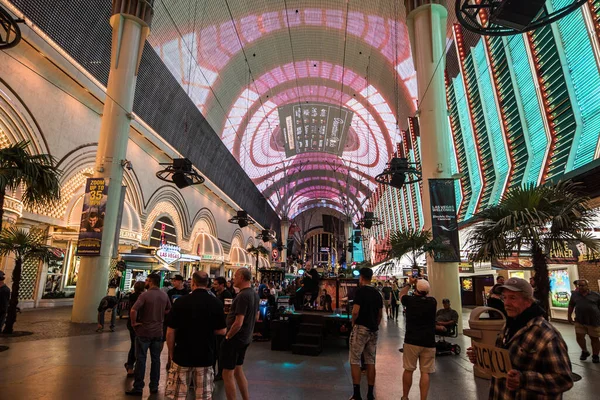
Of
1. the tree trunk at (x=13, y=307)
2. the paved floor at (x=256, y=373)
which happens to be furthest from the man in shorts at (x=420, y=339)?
the tree trunk at (x=13, y=307)

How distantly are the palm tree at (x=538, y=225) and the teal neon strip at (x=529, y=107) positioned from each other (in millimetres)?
5802

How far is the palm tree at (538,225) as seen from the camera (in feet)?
19.3

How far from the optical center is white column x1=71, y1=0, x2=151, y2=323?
11.2 meters

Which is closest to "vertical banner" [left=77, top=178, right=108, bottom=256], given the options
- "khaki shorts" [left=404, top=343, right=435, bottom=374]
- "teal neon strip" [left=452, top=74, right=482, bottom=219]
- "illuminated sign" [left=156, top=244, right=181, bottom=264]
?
"illuminated sign" [left=156, top=244, right=181, bottom=264]

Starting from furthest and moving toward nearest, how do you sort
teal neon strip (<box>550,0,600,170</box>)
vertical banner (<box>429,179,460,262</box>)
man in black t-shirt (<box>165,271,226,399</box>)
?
vertical banner (<box>429,179,460,262</box>) < teal neon strip (<box>550,0,600,170</box>) < man in black t-shirt (<box>165,271,226,399</box>)

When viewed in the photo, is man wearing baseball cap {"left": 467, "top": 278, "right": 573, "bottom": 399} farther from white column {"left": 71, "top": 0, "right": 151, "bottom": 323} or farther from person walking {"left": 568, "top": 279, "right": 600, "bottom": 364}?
white column {"left": 71, "top": 0, "right": 151, "bottom": 323}

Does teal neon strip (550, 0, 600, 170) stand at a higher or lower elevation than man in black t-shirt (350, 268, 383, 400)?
higher

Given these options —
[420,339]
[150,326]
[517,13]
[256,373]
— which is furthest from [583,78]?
[150,326]

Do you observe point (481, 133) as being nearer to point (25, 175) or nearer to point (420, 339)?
point (420, 339)

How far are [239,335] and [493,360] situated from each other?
2.64 m

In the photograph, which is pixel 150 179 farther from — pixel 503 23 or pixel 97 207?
pixel 503 23

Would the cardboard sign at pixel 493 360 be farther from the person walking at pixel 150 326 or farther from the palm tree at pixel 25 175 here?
the palm tree at pixel 25 175

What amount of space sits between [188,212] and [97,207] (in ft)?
39.7

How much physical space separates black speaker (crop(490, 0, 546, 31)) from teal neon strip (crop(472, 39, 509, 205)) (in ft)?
36.0
